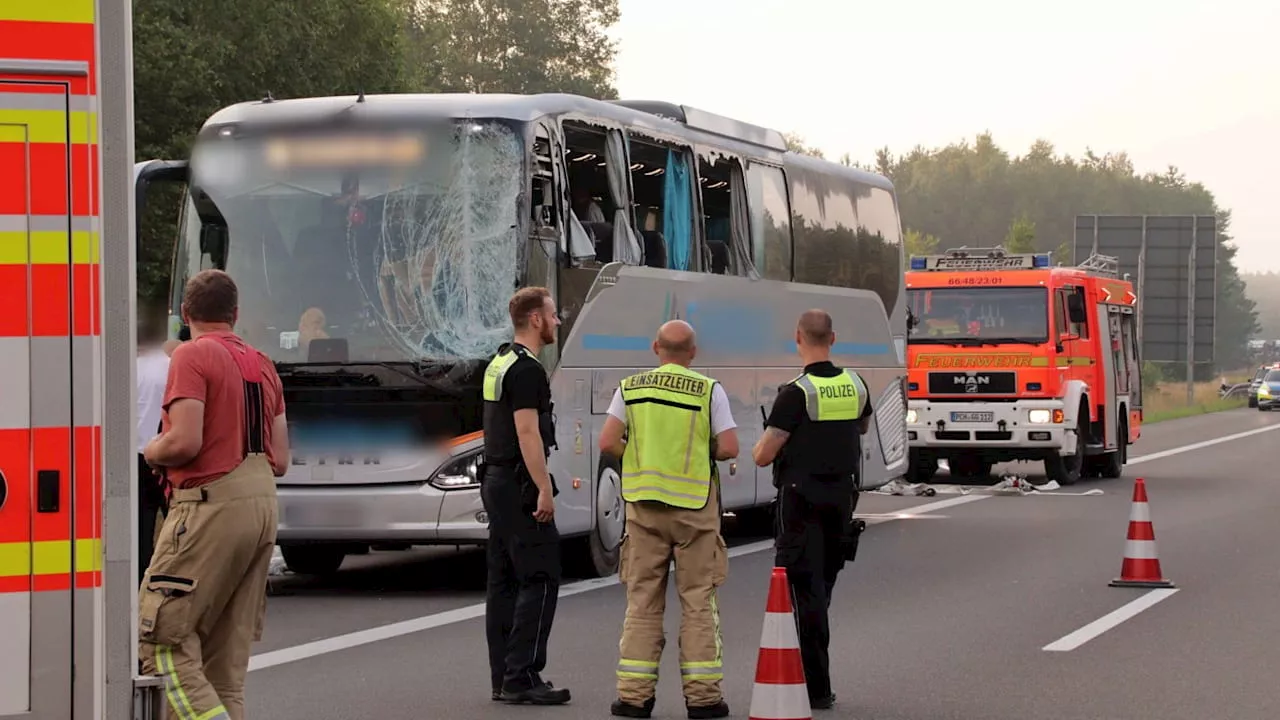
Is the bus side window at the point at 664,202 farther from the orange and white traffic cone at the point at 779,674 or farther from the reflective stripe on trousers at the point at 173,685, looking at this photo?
the reflective stripe on trousers at the point at 173,685

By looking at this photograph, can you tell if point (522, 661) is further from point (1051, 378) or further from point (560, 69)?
point (560, 69)

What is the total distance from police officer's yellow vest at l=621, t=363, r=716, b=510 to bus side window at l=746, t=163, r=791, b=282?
29.1ft

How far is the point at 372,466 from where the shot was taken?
45.1ft

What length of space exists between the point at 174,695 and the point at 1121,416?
2364cm

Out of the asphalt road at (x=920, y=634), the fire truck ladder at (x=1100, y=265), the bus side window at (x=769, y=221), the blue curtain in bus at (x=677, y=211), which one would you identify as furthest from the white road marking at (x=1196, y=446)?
the blue curtain in bus at (x=677, y=211)

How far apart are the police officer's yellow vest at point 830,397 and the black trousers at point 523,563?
1.30m

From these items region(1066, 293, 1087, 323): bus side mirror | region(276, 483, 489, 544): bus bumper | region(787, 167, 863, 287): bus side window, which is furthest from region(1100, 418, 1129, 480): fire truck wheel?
region(276, 483, 489, 544): bus bumper

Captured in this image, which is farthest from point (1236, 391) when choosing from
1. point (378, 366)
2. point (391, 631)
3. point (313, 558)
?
point (391, 631)

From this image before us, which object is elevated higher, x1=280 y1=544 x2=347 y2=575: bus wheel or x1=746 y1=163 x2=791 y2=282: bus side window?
x1=746 y1=163 x2=791 y2=282: bus side window

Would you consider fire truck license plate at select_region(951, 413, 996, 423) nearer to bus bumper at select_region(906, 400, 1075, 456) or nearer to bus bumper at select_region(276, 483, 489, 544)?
bus bumper at select_region(906, 400, 1075, 456)

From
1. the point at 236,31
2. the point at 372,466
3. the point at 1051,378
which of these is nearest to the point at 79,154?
the point at 372,466

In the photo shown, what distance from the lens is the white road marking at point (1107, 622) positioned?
11727 millimetres

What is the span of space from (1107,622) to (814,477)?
403cm

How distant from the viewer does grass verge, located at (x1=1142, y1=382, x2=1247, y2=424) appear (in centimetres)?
5866
